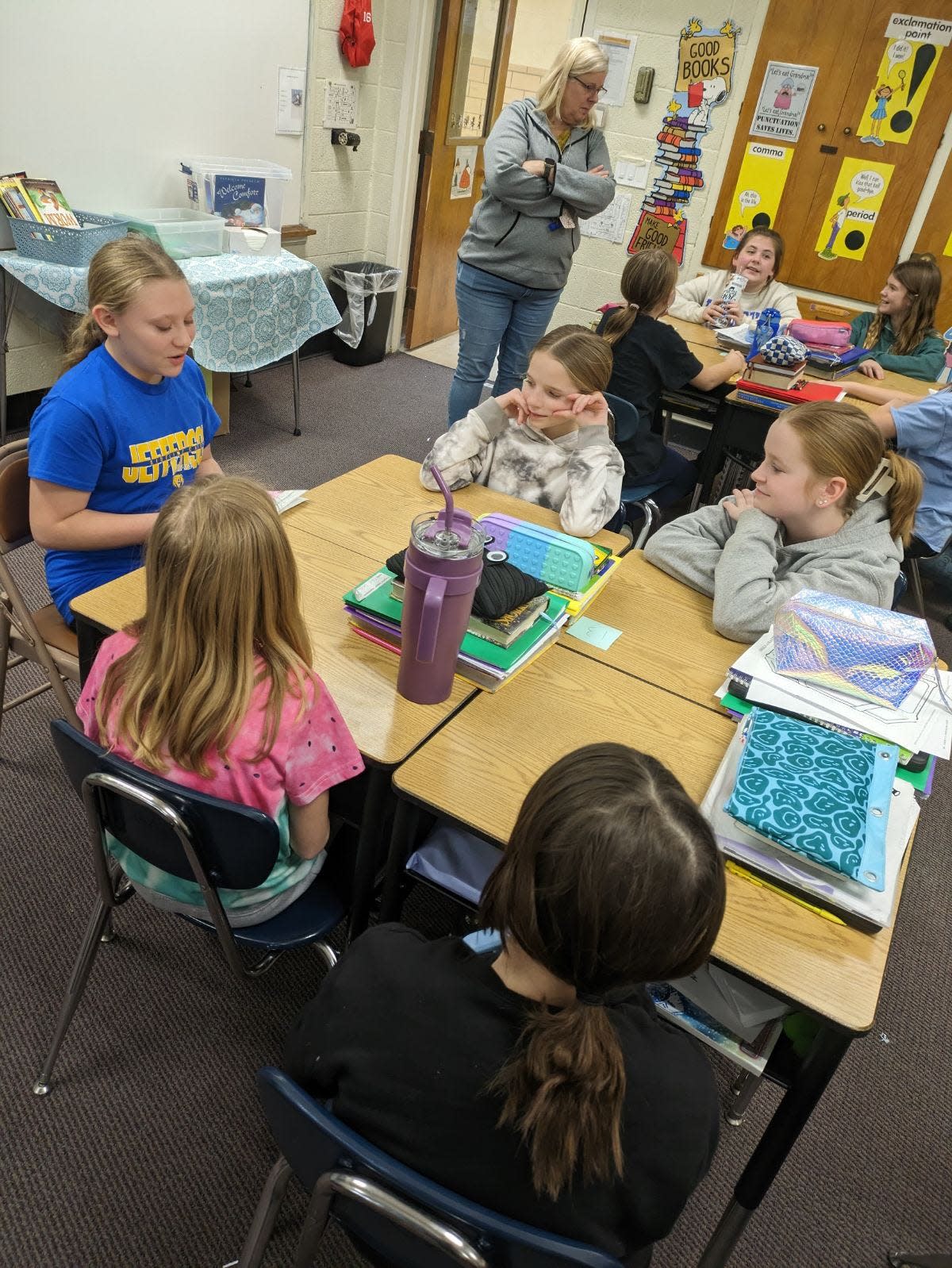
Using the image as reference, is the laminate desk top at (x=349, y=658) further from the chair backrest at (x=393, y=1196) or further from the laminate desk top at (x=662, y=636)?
the chair backrest at (x=393, y=1196)

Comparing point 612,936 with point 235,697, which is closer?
point 612,936

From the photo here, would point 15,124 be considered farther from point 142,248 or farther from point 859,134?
point 859,134

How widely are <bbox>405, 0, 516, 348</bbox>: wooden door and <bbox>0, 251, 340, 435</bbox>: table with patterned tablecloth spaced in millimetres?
1318

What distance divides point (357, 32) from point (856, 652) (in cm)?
421

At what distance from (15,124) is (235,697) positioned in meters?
2.93

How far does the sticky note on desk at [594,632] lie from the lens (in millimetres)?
1506

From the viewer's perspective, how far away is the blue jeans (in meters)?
3.11

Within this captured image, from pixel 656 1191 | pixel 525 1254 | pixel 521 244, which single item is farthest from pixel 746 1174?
pixel 521 244

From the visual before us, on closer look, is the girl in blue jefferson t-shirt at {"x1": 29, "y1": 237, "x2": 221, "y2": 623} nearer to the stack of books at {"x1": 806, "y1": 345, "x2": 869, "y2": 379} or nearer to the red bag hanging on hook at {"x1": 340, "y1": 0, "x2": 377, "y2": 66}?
the stack of books at {"x1": 806, "y1": 345, "x2": 869, "y2": 379}

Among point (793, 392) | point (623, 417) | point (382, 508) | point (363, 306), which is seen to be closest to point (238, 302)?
point (363, 306)

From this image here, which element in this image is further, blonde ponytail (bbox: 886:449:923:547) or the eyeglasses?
the eyeglasses

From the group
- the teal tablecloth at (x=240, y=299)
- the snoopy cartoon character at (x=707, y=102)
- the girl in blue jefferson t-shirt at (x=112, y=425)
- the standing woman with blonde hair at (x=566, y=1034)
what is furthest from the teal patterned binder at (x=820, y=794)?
the snoopy cartoon character at (x=707, y=102)

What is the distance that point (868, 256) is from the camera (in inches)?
168

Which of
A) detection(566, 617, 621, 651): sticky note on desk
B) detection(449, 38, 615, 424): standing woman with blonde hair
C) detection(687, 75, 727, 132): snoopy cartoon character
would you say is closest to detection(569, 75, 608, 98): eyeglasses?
detection(449, 38, 615, 424): standing woman with blonde hair
